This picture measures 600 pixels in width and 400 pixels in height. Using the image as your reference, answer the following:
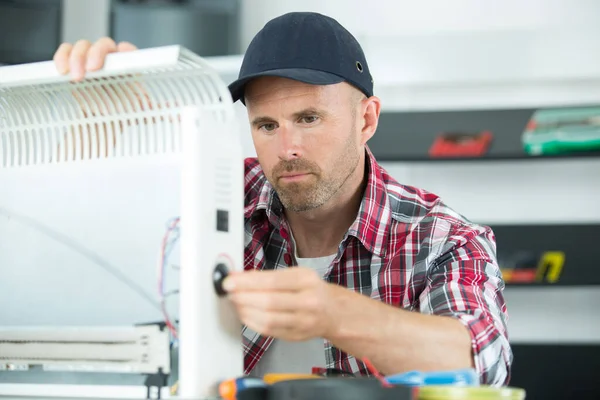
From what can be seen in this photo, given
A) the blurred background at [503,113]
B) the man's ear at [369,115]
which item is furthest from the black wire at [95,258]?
the blurred background at [503,113]

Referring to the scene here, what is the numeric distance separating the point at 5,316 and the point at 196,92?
391 mm

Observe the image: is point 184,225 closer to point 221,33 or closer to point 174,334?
point 174,334

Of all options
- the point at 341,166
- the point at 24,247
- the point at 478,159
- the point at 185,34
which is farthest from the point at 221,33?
the point at 24,247

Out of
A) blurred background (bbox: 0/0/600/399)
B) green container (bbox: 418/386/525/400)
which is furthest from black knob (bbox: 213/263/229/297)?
blurred background (bbox: 0/0/600/399)

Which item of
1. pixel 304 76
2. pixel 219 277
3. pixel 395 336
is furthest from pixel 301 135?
pixel 219 277

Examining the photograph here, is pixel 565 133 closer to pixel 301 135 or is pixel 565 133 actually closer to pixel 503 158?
pixel 503 158

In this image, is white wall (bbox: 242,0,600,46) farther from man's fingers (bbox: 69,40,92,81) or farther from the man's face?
man's fingers (bbox: 69,40,92,81)

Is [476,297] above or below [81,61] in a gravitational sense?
below

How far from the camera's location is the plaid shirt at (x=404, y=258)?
4.01 feet

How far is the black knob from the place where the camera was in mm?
827

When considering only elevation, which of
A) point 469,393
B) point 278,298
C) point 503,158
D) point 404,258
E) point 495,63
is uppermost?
point 495,63

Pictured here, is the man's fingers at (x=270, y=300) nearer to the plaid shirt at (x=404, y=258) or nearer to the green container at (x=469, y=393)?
the green container at (x=469, y=393)

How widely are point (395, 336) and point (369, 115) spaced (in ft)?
2.24

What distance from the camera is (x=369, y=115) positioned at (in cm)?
160
